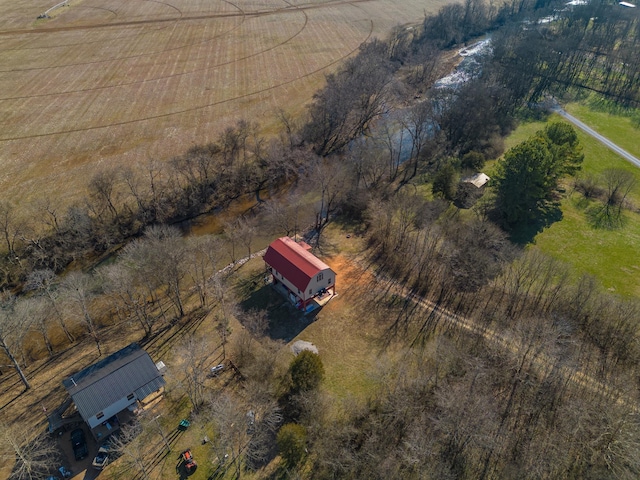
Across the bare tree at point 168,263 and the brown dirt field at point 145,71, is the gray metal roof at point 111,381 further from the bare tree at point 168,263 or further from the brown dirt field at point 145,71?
the brown dirt field at point 145,71

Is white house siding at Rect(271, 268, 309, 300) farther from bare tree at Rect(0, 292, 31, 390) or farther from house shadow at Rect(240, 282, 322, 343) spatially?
bare tree at Rect(0, 292, 31, 390)

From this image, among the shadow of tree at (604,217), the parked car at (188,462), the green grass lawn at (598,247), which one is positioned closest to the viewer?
the parked car at (188,462)

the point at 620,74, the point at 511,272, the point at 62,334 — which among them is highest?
the point at 620,74

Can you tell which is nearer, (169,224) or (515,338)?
(515,338)

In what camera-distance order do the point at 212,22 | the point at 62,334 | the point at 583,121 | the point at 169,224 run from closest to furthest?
the point at 62,334 < the point at 169,224 < the point at 583,121 < the point at 212,22

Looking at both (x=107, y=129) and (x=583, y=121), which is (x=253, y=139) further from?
(x=583, y=121)

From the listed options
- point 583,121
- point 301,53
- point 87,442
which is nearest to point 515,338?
point 87,442

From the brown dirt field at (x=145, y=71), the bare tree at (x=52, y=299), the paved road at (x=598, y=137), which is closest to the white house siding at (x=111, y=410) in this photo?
the bare tree at (x=52, y=299)
